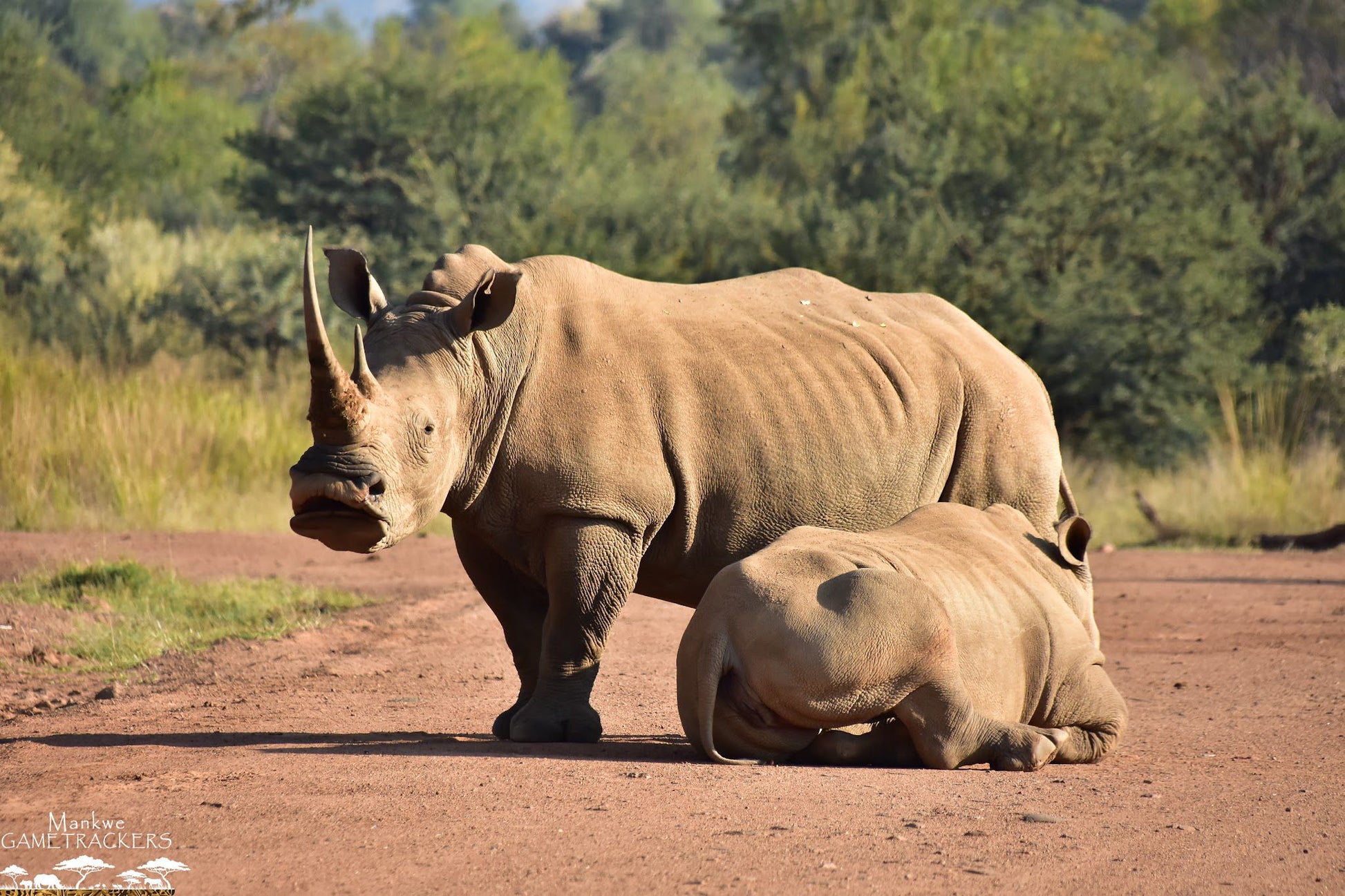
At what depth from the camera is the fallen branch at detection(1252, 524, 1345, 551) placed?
1306 cm

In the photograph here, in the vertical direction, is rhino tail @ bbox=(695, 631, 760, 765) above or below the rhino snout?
below

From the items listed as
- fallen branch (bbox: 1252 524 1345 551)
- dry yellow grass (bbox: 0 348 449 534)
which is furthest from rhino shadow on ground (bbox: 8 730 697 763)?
fallen branch (bbox: 1252 524 1345 551)

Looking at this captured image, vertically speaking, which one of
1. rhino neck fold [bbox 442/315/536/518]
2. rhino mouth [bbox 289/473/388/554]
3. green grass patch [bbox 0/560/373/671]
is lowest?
green grass patch [bbox 0/560/373/671]

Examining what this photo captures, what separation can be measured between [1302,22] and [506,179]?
18.8 m

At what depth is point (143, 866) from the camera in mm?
3807

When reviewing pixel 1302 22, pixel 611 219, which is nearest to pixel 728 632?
pixel 611 219

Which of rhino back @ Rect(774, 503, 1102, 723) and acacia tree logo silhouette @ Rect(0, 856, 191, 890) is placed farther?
rhino back @ Rect(774, 503, 1102, 723)

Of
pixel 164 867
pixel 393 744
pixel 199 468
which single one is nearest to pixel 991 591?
pixel 393 744

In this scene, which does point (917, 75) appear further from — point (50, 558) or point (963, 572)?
point (963, 572)

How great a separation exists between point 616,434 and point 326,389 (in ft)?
3.60

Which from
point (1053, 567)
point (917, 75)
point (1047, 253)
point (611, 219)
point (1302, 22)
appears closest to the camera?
point (1053, 567)

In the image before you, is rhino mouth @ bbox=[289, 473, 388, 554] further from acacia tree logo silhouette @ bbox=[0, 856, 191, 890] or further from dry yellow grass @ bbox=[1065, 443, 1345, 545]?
dry yellow grass @ bbox=[1065, 443, 1345, 545]

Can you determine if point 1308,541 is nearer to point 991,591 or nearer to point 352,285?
point 991,591

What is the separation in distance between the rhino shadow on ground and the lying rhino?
338 mm
